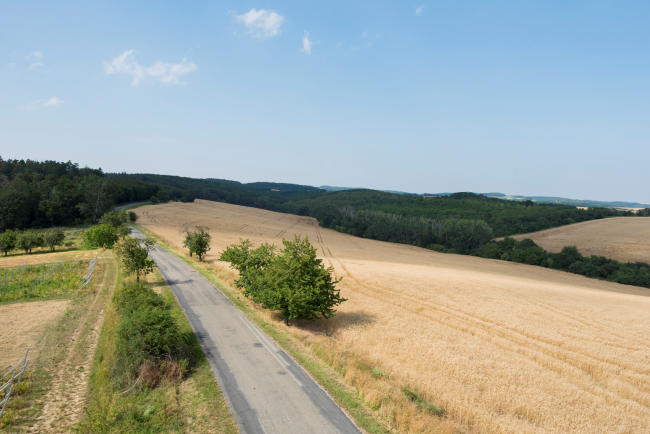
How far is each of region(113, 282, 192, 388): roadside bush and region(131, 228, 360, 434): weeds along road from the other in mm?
1845

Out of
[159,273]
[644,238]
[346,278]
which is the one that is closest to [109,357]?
[159,273]

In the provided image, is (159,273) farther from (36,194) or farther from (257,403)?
(36,194)

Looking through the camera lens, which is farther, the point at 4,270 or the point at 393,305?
the point at 4,270

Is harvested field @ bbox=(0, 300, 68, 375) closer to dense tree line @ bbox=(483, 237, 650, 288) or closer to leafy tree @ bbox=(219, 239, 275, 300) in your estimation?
leafy tree @ bbox=(219, 239, 275, 300)

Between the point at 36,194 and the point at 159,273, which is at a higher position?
the point at 36,194

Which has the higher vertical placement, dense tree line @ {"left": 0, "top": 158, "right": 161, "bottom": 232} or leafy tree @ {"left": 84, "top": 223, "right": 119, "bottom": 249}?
dense tree line @ {"left": 0, "top": 158, "right": 161, "bottom": 232}

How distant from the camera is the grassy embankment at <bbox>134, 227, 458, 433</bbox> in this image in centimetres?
1182

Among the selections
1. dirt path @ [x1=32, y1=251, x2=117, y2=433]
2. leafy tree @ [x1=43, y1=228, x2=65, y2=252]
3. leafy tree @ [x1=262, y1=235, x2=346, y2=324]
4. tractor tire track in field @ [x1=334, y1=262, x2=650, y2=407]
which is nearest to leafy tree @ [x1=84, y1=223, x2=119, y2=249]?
leafy tree @ [x1=43, y1=228, x2=65, y2=252]

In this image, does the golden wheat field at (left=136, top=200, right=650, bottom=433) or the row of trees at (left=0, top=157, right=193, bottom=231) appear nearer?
the golden wheat field at (left=136, top=200, right=650, bottom=433)

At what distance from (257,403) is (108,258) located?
149 ft

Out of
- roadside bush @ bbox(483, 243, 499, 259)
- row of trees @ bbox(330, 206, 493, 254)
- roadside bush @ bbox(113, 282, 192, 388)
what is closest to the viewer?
roadside bush @ bbox(113, 282, 192, 388)

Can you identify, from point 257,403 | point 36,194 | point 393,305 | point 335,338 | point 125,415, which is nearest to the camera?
point 125,415

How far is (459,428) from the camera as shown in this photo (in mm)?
12203

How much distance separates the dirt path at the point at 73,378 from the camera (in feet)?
41.0
